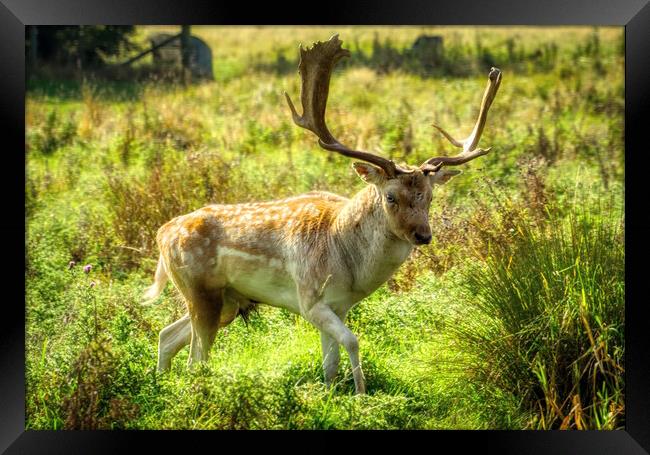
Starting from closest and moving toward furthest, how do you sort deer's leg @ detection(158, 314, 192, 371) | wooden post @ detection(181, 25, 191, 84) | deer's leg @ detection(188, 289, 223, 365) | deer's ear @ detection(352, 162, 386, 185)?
deer's ear @ detection(352, 162, 386, 185) < deer's leg @ detection(188, 289, 223, 365) < deer's leg @ detection(158, 314, 192, 371) < wooden post @ detection(181, 25, 191, 84)

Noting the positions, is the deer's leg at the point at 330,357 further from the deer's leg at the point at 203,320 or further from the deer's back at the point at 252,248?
the deer's leg at the point at 203,320

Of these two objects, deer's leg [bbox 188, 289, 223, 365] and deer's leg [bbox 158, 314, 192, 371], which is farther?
deer's leg [bbox 158, 314, 192, 371]

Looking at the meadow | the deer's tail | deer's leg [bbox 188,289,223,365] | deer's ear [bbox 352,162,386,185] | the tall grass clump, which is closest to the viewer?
the tall grass clump

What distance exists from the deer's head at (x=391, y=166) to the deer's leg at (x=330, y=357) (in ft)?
2.64

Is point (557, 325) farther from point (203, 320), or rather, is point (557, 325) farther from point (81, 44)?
point (81, 44)

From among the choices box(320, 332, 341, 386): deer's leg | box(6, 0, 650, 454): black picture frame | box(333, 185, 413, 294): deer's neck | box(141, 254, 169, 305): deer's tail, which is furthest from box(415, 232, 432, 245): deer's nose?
box(141, 254, 169, 305): deer's tail

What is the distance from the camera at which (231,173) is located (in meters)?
10.7

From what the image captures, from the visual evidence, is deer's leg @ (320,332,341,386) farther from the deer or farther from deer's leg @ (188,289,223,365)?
deer's leg @ (188,289,223,365)

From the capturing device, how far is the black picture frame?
6176mm

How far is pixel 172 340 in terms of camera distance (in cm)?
758

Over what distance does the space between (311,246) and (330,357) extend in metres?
0.68

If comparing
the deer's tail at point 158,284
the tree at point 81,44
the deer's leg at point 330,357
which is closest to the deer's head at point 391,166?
the deer's leg at point 330,357
